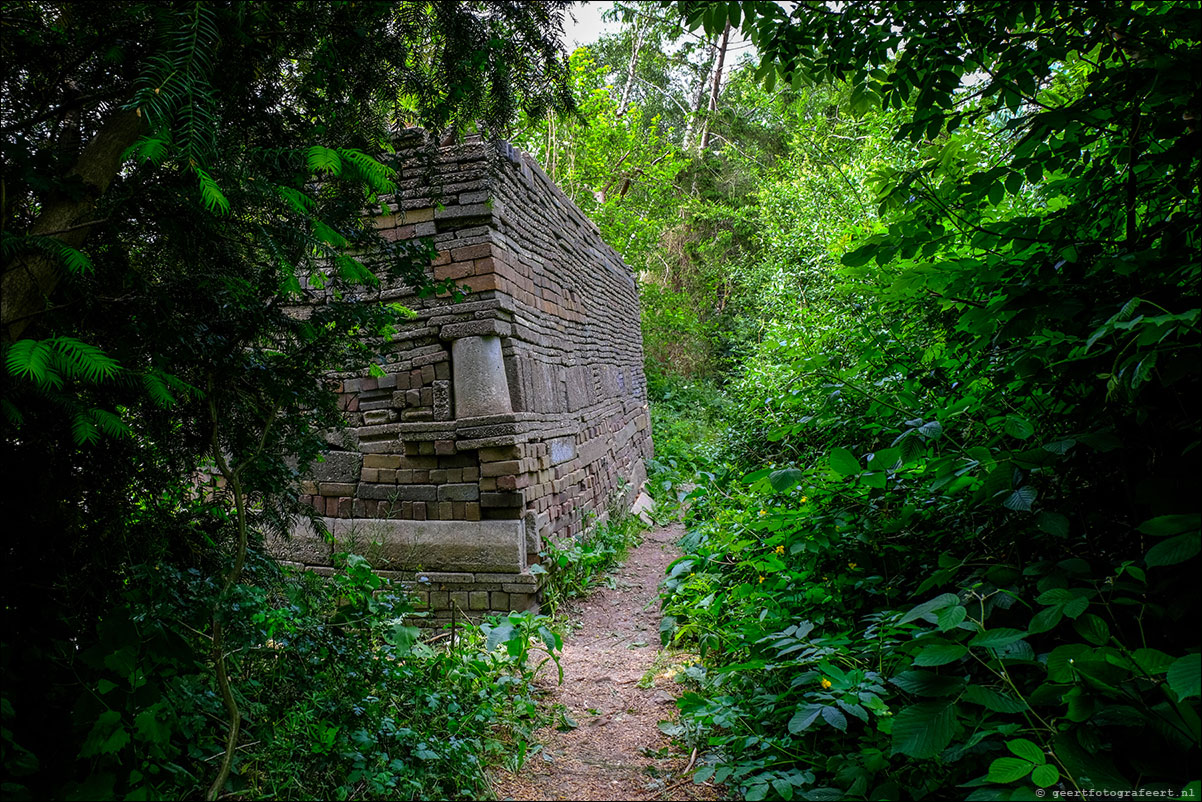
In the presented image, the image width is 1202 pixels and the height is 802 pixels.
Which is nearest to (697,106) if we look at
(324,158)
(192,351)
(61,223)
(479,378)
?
(479,378)

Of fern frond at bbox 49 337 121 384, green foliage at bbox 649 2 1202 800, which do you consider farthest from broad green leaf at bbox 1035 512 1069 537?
fern frond at bbox 49 337 121 384

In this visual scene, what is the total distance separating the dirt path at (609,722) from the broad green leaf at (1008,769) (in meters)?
1.07

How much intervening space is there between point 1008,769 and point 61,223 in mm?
3035

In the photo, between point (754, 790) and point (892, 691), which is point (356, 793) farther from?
point (892, 691)

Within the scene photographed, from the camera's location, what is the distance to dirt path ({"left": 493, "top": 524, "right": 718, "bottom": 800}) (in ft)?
7.77

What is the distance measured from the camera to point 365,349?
2.54 meters

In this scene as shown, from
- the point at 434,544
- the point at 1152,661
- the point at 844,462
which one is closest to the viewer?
the point at 1152,661

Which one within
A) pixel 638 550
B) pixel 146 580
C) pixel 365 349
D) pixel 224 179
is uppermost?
pixel 224 179

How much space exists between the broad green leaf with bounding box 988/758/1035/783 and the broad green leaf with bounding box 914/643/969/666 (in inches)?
9.9

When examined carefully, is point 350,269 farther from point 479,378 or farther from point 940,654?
point 479,378

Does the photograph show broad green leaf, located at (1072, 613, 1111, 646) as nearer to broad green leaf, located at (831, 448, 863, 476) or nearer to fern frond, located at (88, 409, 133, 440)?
broad green leaf, located at (831, 448, 863, 476)

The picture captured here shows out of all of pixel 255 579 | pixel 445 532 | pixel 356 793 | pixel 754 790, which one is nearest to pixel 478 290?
pixel 445 532

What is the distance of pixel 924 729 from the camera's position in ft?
5.23

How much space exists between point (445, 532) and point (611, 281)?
5.97 metres
